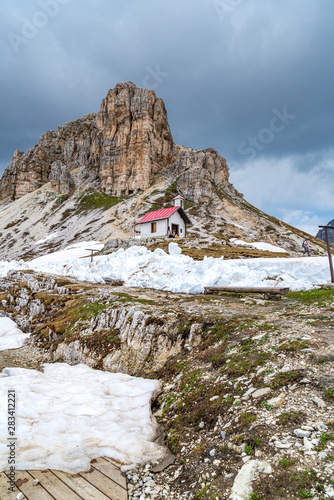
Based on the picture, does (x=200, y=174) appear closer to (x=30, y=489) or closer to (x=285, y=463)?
(x=285, y=463)

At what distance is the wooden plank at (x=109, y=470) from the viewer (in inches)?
171

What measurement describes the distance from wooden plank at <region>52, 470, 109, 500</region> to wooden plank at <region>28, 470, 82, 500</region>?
2.3 inches

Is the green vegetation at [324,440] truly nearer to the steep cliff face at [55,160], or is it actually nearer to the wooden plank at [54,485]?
the wooden plank at [54,485]

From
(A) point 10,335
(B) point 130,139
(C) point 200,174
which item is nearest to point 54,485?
(A) point 10,335

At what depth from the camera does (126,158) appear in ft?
407

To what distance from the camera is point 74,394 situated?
707 centimetres

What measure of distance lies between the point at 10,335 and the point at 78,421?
13.4 meters

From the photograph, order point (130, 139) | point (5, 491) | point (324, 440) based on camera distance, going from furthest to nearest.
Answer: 1. point (130, 139)
2. point (5, 491)
3. point (324, 440)

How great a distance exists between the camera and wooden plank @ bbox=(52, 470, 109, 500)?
3.93 metres

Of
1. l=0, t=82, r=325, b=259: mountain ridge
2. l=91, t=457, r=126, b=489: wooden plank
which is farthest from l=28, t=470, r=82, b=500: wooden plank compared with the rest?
l=0, t=82, r=325, b=259: mountain ridge

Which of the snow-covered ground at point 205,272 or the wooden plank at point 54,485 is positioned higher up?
the snow-covered ground at point 205,272

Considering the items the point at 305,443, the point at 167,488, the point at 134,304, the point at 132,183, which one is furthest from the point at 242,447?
the point at 132,183

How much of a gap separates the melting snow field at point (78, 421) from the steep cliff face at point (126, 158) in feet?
317

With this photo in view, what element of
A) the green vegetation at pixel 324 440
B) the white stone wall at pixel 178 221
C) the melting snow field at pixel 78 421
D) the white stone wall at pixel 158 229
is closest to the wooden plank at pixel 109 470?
the melting snow field at pixel 78 421
